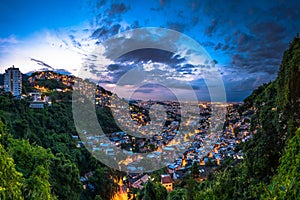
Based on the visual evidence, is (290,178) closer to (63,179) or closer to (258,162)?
(258,162)

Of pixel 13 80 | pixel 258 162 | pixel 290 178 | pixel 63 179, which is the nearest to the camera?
pixel 290 178

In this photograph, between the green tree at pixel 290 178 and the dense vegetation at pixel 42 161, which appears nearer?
the green tree at pixel 290 178

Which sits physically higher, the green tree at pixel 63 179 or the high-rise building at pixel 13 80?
the high-rise building at pixel 13 80

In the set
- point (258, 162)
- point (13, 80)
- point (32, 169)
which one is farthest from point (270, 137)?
point (13, 80)

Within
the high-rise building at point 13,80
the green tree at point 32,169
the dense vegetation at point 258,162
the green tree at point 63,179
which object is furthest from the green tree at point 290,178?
the high-rise building at point 13,80

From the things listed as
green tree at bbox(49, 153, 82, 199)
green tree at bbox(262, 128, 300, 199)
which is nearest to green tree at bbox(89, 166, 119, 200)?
green tree at bbox(49, 153, 82, 199)

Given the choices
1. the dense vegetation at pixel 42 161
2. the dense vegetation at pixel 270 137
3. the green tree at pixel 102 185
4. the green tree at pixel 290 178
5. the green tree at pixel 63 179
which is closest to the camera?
the green tree at pixel 290 178

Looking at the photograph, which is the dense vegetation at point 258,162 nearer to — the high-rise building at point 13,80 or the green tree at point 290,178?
the green tree at point 290,178

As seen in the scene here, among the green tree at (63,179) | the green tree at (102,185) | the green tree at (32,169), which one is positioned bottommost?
the green tree at (102,185)

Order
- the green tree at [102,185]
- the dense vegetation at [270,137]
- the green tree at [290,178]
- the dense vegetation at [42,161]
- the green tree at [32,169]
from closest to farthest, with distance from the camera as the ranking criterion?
the green tree at [290,178]
the dense vegetation at [42,161]
the green tree at [32,169]
the dense vegetation at [270,137]
the green tree at [102,185]
